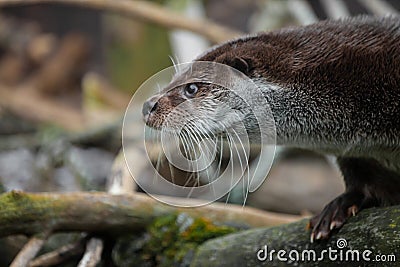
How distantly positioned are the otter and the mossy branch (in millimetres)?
522

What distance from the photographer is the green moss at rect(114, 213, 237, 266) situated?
2.78 meters

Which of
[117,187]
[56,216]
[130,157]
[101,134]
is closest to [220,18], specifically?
[101,134]

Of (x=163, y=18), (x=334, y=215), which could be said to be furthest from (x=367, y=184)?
(x=163, y=18)

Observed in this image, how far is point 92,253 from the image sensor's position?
2711 mm

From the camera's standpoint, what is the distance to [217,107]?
236 centimetres

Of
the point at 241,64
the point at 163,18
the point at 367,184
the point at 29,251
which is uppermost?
the point at 163,18

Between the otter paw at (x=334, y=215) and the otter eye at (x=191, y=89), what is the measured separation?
0.59 meters

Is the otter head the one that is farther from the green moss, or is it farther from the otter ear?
the green moss

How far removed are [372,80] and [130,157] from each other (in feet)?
6.49

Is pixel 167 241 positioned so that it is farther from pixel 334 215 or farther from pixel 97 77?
pixel 97 77

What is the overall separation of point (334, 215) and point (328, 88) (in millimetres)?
432

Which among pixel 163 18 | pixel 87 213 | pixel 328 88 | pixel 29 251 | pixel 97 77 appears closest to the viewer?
pixel 328 88

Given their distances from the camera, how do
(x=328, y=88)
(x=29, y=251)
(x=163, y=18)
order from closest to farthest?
1. (x=328, y=88)
2. (x=29, y=251)
3. (x=163, y=18)

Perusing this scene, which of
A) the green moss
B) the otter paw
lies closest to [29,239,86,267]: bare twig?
the green moss
